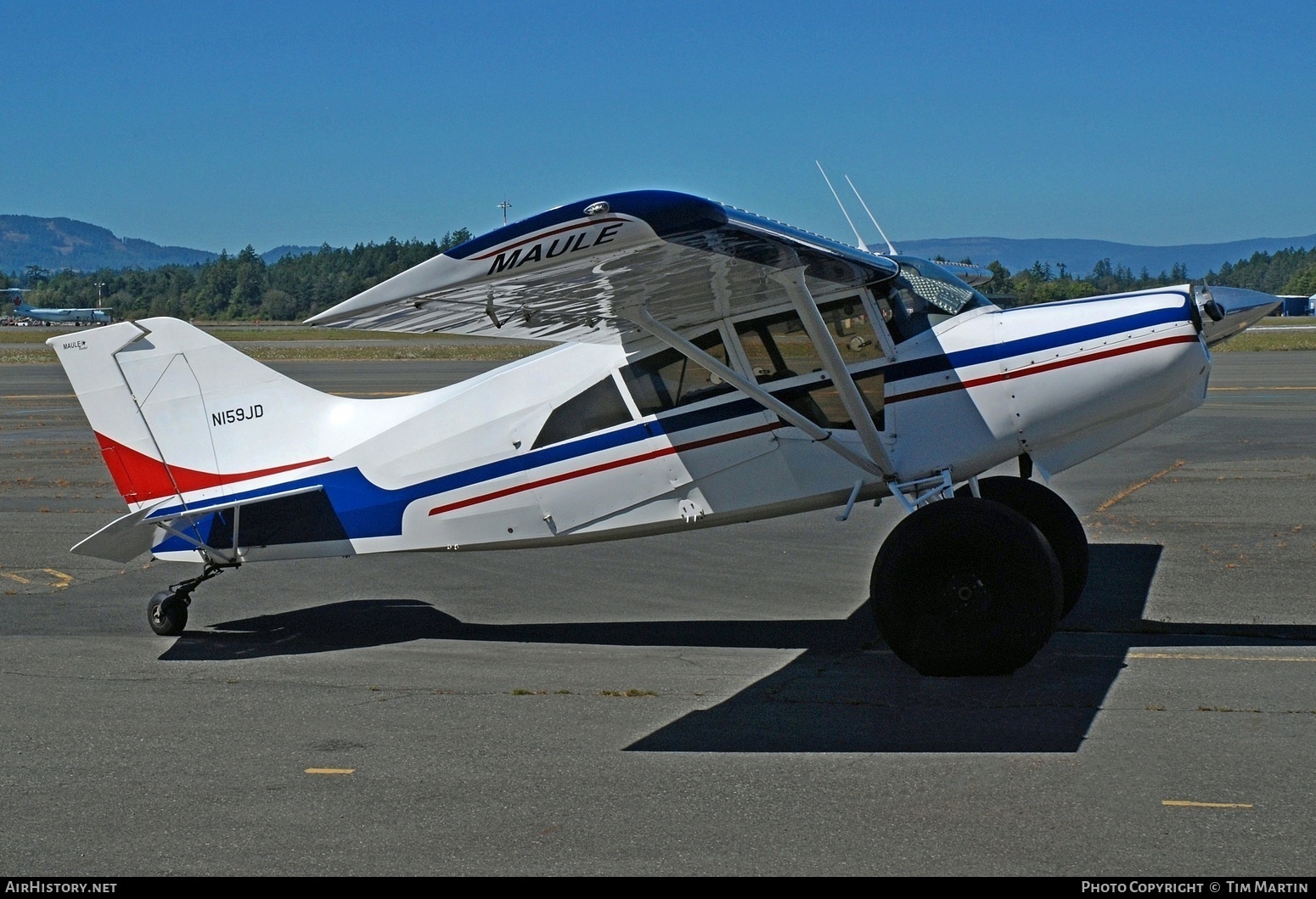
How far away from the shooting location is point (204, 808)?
17.9 ft

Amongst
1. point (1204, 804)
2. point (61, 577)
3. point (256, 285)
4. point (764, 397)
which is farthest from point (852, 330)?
point (256, 285)

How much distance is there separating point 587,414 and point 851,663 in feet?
7.58

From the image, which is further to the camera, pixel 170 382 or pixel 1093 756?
pixel 170 382

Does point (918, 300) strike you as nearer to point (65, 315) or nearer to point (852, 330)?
point (852, 330)

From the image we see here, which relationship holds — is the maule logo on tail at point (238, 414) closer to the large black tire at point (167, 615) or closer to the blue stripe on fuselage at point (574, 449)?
the blue stripe on fuselage at point (574, 449)

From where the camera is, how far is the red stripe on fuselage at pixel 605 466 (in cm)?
805

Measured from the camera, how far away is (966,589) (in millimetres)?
7090

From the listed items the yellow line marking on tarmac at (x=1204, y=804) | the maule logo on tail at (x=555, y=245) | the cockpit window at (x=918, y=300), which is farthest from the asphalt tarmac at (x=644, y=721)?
the maule logo on tail at (x=555, y=245)

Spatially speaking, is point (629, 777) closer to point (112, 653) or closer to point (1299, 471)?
point (112, 653)

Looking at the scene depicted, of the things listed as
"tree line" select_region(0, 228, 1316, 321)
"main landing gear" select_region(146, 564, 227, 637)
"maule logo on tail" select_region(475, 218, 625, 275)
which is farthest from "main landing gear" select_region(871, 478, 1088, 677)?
"tree line" select_region(0, 228, 1316, 321)

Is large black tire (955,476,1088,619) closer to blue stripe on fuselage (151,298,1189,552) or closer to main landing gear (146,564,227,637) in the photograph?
blue stripe on fuselage (151,298,1189,552)

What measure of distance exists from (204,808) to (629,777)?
1.82m

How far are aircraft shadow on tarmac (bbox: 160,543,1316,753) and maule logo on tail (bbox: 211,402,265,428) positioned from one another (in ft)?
4.91
